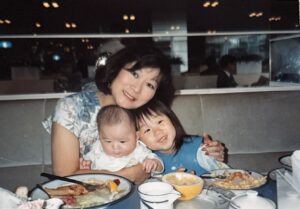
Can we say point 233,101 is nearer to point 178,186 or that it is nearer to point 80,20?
point 178,186

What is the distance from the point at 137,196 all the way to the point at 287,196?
480 mm

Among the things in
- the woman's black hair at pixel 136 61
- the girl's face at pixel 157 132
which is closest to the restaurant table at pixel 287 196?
the girl's face at pixel 157 132

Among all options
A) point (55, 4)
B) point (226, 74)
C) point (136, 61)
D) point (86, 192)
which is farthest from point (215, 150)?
point (55, 4)

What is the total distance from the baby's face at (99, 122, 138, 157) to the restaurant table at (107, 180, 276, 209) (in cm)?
46

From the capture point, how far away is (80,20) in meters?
11.0

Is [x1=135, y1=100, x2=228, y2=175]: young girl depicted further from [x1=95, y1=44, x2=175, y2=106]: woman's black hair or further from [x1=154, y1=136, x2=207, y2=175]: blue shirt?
[x1=95, y1=44, x2=175, y2=106]: woman's black hair

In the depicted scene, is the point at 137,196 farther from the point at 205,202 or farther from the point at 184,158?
the point at 184,158

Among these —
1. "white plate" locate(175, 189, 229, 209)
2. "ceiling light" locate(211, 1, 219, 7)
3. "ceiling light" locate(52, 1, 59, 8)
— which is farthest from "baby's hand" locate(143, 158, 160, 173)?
"ceiling light" locate(211, 1, 219, 7)

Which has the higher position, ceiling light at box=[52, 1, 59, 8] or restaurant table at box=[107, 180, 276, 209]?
ceiling light at box=[52, 1, 59, 8]

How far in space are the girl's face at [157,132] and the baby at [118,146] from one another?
0.12 ft

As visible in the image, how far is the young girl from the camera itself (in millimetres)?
1726

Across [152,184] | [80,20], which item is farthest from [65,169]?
[80,20]

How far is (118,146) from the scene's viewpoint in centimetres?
164

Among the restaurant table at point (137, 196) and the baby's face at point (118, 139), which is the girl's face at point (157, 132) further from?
the restaurant table at point (137, 196)
